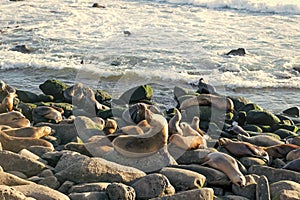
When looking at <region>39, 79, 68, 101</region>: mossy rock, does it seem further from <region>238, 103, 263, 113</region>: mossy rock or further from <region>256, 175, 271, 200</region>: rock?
<region>256, 175, 271, 200</region>: rock

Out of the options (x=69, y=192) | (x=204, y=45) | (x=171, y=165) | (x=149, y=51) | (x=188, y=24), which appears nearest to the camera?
(x=69, y=192)

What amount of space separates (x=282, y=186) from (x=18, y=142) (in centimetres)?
279

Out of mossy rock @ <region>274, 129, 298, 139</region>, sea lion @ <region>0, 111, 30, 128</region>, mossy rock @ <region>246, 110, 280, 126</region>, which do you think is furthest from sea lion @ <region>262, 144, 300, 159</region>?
sea lion @ <region>0, 111, 30, 128</region>

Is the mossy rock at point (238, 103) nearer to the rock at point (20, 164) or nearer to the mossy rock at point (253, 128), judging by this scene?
the mossy rock at point (253, 128)

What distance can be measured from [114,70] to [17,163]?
24.0 feet

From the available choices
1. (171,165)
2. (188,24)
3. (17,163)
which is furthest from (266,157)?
(188,24)

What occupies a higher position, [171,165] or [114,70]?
[171,165]

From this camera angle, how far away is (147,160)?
4590mm

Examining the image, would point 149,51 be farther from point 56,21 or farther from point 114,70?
point 56,21

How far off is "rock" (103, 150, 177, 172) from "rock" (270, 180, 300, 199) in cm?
99

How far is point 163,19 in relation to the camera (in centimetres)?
1956

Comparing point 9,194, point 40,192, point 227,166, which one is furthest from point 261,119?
point 9,194

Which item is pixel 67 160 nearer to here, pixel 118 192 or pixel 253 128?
pixel 118 192

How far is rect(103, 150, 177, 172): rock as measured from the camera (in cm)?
452
